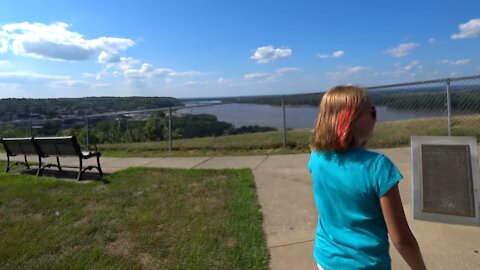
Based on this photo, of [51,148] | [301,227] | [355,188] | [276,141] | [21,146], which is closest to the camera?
[355,188]

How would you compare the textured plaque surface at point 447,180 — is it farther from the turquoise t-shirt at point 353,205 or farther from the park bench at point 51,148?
the park bench at point 51,148

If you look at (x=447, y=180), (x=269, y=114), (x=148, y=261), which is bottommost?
(x=148, y=261)

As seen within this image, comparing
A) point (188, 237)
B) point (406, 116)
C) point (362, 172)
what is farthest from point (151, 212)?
point (406, 116)

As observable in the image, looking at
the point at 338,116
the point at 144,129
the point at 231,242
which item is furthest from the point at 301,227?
the point at 144,129

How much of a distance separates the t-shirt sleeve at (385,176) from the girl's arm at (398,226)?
0.02m

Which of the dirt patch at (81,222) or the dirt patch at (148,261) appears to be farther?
the dirt patch at (81,222)

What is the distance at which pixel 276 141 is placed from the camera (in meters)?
10.9

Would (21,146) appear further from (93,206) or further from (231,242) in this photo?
(231,242)

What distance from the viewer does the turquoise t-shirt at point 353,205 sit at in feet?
5.64

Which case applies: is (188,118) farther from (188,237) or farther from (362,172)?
(362,172)

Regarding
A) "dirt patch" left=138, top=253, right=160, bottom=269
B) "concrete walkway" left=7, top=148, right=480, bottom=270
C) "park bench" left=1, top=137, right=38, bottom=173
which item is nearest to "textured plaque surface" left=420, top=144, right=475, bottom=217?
"concrete walkway" left=7, top=148, right=480, bottom=270

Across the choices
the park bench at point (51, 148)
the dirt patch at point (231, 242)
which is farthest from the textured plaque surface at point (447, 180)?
the park bench at point (51, 148)

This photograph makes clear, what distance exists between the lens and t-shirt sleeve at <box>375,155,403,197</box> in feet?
5.47

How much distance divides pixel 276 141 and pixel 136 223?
6.11 meters
